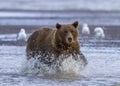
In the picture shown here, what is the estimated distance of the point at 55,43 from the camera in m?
12.2

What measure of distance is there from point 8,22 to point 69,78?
18.3 metres

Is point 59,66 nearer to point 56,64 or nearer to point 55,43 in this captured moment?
point 56,64

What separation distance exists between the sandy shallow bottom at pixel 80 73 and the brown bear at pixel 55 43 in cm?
46

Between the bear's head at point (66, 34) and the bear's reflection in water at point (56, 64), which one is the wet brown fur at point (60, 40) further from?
the bear's reflection in water at point (56, 64)

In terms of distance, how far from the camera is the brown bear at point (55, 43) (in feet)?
39.3

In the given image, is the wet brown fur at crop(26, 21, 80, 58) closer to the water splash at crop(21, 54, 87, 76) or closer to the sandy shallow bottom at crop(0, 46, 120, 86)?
the water splash at crop(21, 54, 87, 76)

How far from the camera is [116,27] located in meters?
26.5

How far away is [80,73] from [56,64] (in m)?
0.61

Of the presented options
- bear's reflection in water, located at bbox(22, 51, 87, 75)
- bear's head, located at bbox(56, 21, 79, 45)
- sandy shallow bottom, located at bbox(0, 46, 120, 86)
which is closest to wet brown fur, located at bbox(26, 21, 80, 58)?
bear's head, located at bbox(56, 21, 79, 45)

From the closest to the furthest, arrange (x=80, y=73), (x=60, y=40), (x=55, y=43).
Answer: (x=60, y=40)
(x=55, y=43)
(x=80, y=73)

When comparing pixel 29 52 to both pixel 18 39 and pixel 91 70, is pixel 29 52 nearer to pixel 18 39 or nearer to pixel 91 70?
pixel 91 70

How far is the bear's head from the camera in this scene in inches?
468

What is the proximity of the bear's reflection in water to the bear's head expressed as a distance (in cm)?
30

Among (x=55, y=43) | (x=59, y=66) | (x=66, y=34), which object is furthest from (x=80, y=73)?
(x=66, y=34)
